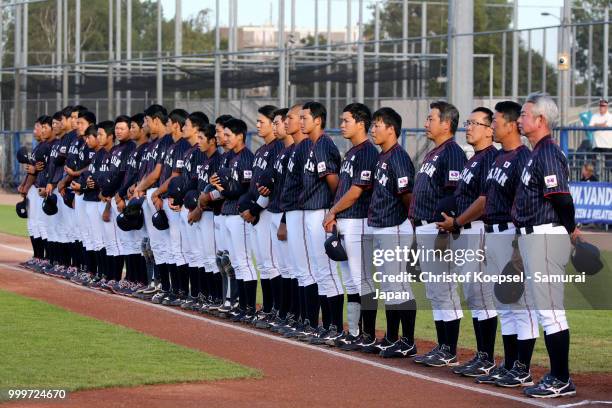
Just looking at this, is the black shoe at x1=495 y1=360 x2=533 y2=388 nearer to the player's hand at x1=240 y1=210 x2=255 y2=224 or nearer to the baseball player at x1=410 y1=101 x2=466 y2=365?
the baseball player at x1=410 y1=101 x2=466 y2=365

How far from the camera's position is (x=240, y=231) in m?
12.7

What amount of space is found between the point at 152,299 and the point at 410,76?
16.3 m

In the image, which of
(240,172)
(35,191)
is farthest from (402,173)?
(35,191)

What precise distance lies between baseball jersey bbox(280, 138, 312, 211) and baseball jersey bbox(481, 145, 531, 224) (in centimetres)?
273

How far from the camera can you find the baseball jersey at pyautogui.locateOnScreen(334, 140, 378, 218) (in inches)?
415

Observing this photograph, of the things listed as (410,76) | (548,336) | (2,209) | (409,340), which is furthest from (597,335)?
(2,209)

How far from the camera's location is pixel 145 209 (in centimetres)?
1459

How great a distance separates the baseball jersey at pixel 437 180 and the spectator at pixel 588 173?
1283 centimetres

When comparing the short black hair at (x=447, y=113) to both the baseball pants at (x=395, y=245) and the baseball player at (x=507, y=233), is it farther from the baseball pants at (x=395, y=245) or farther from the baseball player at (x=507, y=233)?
the baseball pants at (x=395, y=245)

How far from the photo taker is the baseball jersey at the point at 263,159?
1216 cm

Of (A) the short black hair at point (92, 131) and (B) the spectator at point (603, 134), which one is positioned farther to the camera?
(B) the spectator at point (603, 134)

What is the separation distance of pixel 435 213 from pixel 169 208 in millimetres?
5078

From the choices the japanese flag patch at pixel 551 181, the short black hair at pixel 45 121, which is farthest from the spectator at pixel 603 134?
the japanese flag patch at pixel 551 181

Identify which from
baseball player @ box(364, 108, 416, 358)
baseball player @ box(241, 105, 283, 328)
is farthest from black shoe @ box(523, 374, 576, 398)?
baseball player @ box(241, 105, 283, 328)
